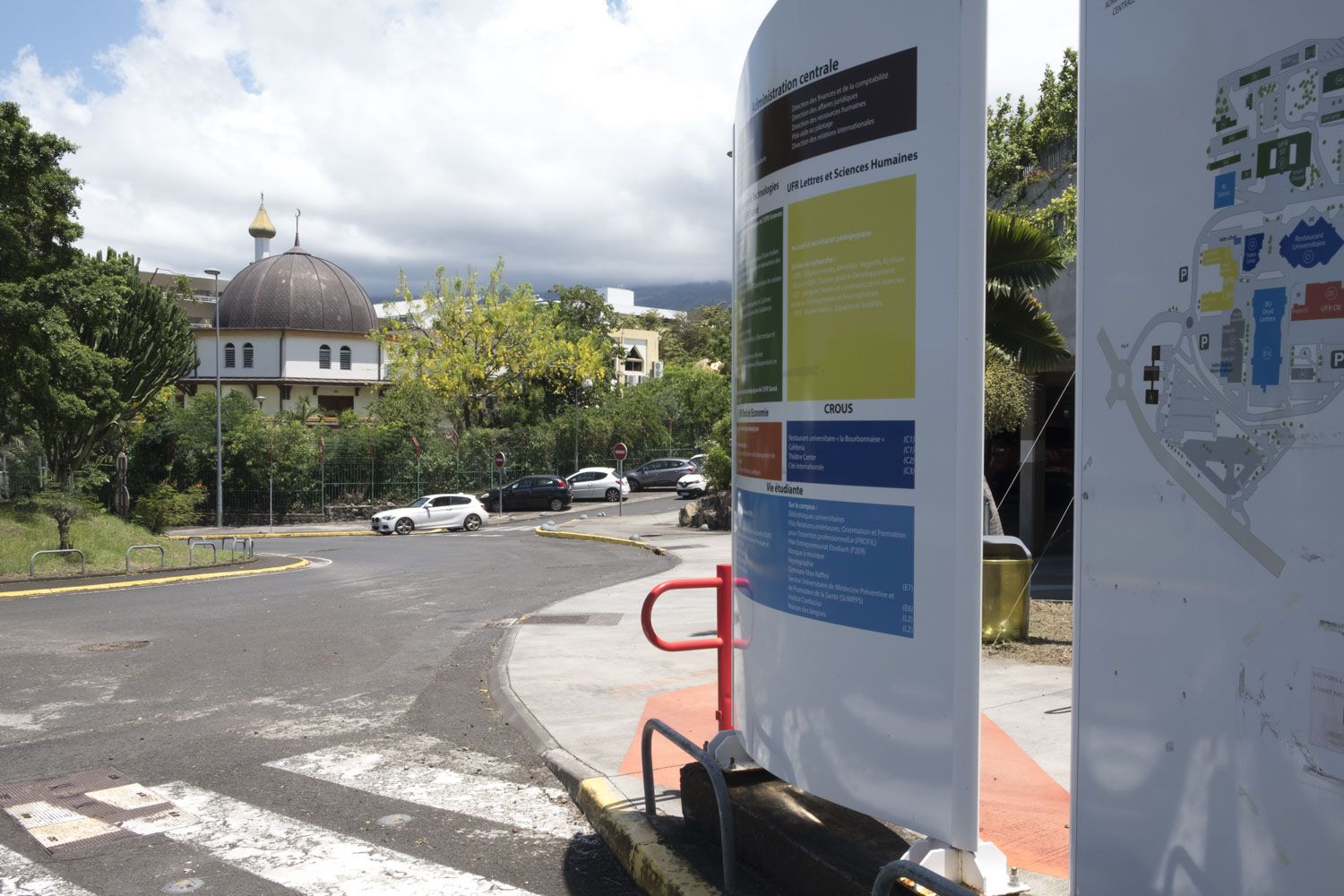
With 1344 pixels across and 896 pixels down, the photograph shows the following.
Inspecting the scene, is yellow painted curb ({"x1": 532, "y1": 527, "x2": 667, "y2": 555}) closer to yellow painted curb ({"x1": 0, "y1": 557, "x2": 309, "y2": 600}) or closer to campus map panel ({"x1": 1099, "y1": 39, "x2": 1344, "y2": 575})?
yellow painted curb ({"x1": 0, "y1": 557, "x2": 309, "y2": 600})

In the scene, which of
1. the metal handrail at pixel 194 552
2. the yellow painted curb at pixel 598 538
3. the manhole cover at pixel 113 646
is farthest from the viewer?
the yellow painted curb at pixel 598 538

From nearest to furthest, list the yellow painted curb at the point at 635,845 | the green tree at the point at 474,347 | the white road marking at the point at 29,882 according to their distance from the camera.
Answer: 1. the yellow painted curb at the point at 635,845
2. the white road marking at the point at 29,882
3. the green tree at the point at 474,347

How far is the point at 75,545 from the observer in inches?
921

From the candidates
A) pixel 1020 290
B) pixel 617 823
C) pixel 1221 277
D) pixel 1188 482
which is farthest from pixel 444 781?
pixel 1020 290

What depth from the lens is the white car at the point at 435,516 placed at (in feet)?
121

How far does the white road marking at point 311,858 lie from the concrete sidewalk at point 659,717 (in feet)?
3.03

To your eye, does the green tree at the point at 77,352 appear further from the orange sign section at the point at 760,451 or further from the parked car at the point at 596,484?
the orange sign section at the point at 760,451

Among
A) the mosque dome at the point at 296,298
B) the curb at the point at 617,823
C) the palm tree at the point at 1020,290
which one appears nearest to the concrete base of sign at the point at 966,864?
the curb at the point at 617,823

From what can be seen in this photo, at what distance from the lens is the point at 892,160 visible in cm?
381

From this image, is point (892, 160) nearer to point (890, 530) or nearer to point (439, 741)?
point (890, 530)

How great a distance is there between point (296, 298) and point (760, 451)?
78807 mm

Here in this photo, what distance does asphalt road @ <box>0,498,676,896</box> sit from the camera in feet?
17.5

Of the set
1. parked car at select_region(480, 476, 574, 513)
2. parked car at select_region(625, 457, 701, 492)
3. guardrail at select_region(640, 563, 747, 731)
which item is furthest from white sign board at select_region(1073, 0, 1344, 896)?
parked car at select_region(625, 457, 701, 492)

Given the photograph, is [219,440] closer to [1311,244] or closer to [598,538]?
[598,538]
